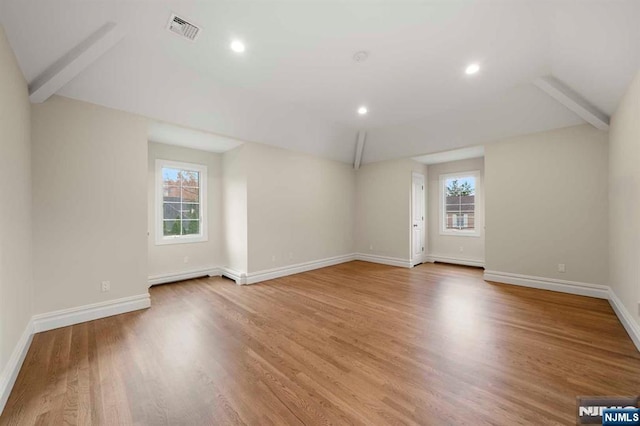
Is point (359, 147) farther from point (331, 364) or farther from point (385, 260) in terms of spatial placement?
point (331, 364)

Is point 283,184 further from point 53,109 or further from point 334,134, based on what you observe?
point 53,109

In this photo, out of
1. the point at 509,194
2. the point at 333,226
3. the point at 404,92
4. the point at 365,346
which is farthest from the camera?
the point at 333,226

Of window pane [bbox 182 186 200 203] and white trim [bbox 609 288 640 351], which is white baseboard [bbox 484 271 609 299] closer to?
white trim [bbox 609 288 640 351]

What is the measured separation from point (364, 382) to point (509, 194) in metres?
4.33

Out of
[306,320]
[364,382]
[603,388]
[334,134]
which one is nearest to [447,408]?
[364,382]

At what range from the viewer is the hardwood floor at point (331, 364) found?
63.1 inches

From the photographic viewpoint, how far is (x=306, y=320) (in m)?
3.00

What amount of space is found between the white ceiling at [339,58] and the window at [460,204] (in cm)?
172

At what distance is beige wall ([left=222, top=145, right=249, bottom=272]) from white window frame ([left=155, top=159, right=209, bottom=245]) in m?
0.36

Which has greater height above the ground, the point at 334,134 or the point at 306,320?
the point at 334,134

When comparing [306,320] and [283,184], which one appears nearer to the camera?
[306,320]

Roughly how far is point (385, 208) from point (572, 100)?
12.2 ft

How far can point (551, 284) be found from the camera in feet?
13.3

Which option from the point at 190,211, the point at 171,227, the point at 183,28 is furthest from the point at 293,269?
the point at 183,28
